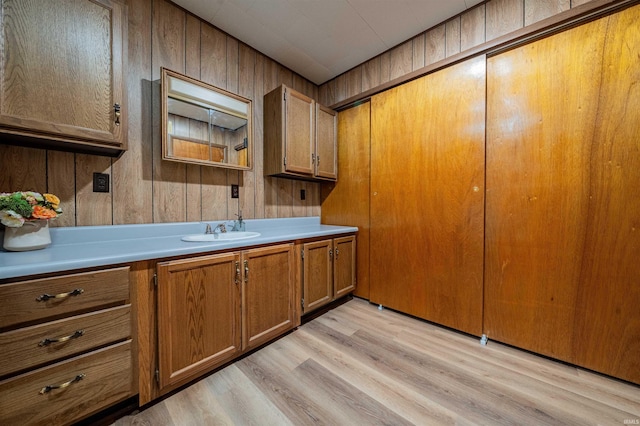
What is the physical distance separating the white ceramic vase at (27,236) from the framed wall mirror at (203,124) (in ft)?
2.30

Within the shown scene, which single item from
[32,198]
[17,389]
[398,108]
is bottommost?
[17,389]

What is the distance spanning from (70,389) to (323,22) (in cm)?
264

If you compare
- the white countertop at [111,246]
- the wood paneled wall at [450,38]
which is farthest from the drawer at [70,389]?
the wood paneled wall at [450,38]

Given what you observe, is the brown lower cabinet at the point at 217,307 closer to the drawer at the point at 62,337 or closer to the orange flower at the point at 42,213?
the drawer at the point at 62,337

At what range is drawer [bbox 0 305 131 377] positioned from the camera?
2.81ft

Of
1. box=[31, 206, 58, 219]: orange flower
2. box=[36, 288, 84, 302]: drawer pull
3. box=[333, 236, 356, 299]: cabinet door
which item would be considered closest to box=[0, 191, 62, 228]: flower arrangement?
box=[31, 206, 58, 219]: orange flower

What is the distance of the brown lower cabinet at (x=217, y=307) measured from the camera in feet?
3.97

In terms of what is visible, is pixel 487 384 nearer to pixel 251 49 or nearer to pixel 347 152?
pixel 347 152

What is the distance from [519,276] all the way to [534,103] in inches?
44.8

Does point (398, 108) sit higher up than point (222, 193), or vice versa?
point (398, 108)

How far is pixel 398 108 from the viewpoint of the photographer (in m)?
2.12

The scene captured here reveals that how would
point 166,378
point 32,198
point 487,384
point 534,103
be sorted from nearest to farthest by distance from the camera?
point 32,198 < point 166,378 < point 487,384 < point 534,103

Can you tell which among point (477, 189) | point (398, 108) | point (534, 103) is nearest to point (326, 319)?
point (477, 189)

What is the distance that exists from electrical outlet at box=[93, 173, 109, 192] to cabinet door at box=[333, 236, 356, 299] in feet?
5.56
